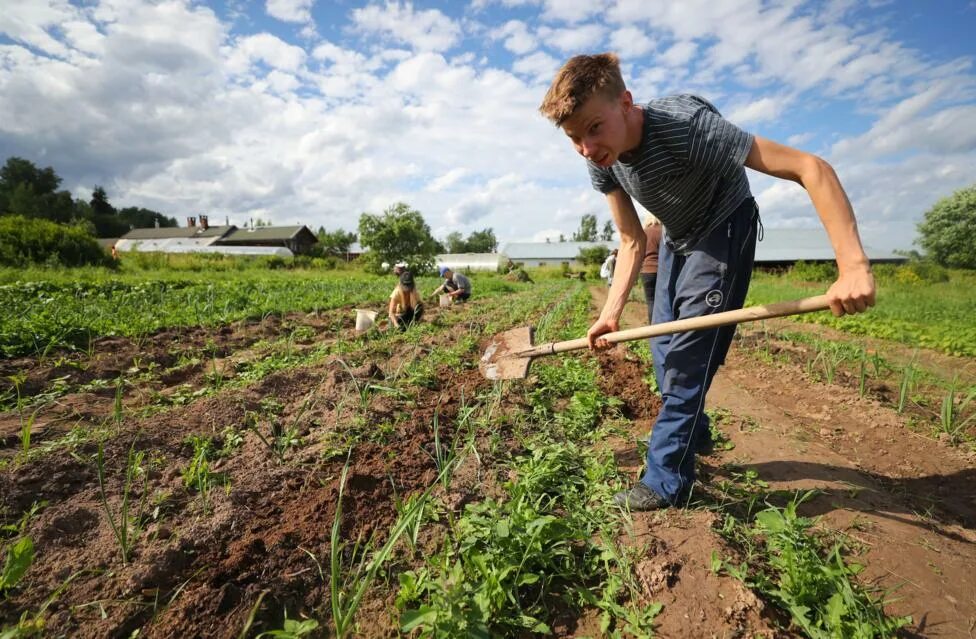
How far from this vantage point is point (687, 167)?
1866mm

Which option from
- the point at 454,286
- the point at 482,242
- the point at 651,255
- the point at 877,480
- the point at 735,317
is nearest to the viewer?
the point at 735,317

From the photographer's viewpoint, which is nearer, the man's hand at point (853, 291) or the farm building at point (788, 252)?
the man's hand at point (853, 291)

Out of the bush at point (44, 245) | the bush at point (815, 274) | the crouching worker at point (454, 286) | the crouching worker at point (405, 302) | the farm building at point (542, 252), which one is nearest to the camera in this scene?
the crouching worker at point (405, 302)

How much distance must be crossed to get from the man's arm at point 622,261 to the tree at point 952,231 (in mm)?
52424

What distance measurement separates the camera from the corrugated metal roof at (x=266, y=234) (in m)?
52.5

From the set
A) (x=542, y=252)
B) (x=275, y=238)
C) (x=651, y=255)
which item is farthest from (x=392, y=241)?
(x=651, y=255)

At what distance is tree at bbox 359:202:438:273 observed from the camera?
3641cm

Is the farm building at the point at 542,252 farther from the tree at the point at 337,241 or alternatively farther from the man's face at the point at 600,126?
the man's face at the point at 600,126

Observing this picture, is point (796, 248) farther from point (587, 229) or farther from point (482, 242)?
point (482, 242)

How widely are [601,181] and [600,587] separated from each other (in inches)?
72.9

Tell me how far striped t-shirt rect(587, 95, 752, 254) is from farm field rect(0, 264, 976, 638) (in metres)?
1.27

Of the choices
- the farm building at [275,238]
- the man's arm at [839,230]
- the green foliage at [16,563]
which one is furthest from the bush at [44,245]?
the farm building at [275,238]

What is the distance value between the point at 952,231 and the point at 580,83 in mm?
55043

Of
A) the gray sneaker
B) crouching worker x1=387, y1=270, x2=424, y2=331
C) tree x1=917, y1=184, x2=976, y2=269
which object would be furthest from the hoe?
tree x1=917, y1=184, x2=976, y2=269
